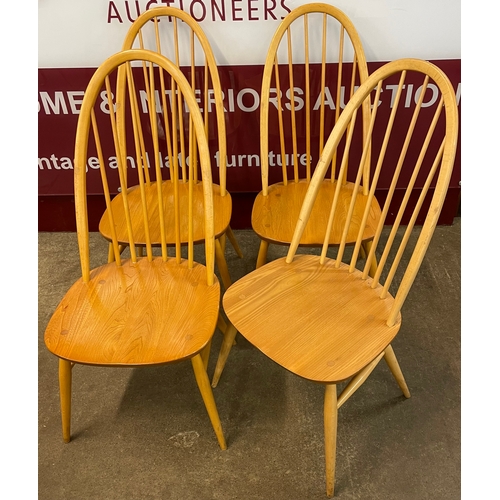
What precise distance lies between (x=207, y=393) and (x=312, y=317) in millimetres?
350

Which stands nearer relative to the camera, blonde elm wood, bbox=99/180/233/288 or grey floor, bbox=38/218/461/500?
grey floor, bbox=38/218/461/500

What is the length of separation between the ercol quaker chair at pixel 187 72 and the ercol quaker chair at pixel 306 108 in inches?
4.9

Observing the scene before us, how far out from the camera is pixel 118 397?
1535 mm

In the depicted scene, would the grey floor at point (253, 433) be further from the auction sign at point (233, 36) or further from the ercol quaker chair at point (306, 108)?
the auction sign at point (233, 36)

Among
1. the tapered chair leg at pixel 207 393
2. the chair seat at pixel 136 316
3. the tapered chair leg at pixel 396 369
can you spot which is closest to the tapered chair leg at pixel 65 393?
the chair seat at pixel 136 316

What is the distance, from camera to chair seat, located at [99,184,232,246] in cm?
145

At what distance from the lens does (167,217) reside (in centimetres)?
154

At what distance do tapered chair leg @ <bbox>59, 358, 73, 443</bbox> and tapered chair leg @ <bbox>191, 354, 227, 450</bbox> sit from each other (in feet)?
1.11

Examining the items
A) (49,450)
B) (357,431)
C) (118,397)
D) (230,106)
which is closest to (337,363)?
(357,431)

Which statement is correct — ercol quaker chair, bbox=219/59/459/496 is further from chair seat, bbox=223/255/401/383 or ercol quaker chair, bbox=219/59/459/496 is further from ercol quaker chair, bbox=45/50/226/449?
ercol quaker chair, bbox=45/50/226/449

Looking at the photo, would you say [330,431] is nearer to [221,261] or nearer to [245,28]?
[221,261]

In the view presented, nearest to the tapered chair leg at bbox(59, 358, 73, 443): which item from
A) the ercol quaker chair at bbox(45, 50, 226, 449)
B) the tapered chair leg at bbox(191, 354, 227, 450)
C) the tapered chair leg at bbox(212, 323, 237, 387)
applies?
the ercol quaker chair at bbox(45, 50, 226, 449)

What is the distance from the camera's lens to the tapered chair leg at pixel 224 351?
60.2 inches

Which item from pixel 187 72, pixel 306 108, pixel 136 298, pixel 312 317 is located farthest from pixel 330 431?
pixel 187 72
